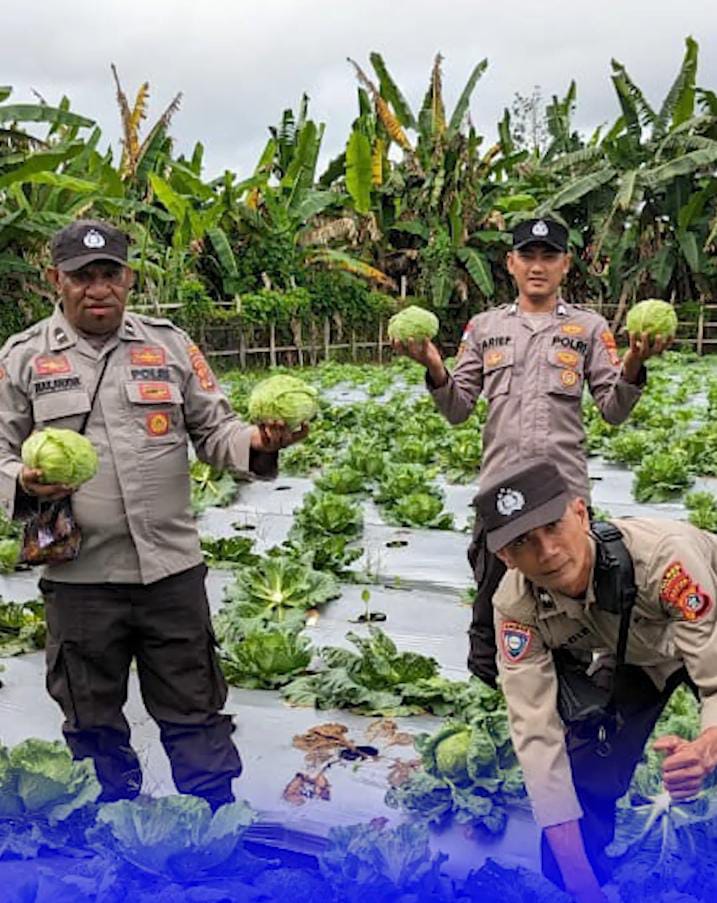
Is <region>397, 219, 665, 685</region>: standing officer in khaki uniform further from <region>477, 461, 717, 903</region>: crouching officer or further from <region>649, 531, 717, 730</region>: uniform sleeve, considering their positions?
<region>649, 531, 717, 730</region>: uniform sleeve

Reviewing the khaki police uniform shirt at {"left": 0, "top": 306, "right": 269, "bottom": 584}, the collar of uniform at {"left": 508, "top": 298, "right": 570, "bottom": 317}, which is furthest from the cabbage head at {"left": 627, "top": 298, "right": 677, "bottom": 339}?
the khaki police uniform shirt at {"left": 0, "top": 306, "right": 269, "bottom": 584}

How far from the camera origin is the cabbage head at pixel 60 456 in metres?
2.41

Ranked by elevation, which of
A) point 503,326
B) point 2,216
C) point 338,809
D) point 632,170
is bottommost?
point 338,809

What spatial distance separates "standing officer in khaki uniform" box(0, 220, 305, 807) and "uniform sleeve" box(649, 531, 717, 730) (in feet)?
3.56

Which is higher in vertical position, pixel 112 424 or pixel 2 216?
pixel 2 216

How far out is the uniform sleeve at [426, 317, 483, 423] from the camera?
347 cm

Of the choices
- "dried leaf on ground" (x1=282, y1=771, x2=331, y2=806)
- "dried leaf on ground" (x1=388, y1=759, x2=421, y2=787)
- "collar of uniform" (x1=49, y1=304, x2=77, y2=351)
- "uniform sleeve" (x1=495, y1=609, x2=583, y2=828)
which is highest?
"collar of uniform" (x1=49, y1=304, x2=77, y2=351)

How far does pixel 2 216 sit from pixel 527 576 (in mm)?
12125

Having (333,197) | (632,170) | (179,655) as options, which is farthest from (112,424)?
(632,170)

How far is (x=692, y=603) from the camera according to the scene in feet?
6.51

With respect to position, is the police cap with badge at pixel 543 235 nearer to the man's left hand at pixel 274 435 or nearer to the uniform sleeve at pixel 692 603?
the man's left hand at pixel 274 435

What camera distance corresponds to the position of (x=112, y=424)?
269 centimetres

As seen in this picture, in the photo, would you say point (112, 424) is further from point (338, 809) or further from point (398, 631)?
point (398, 631)

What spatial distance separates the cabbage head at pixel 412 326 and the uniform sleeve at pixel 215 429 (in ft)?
2.35
